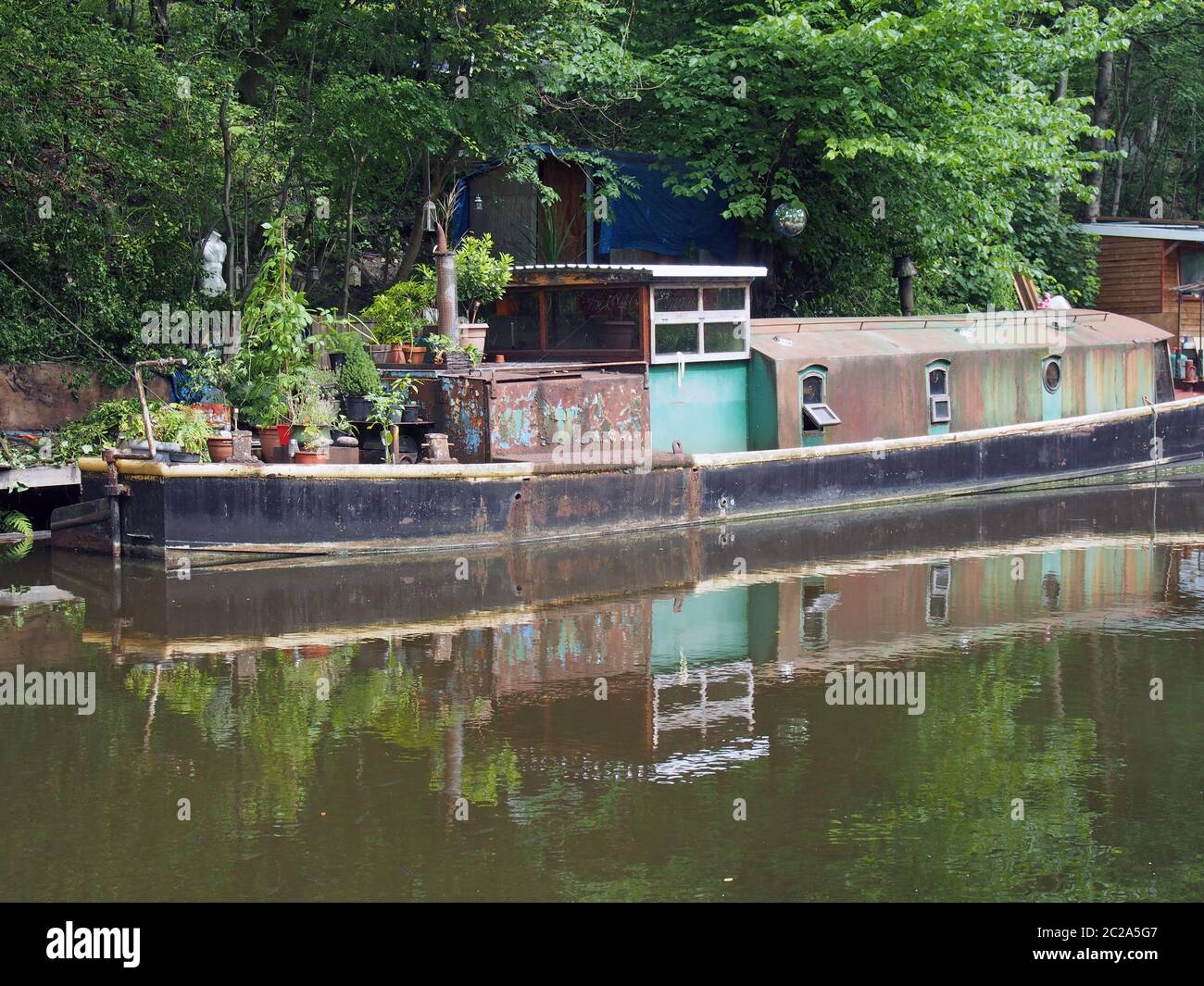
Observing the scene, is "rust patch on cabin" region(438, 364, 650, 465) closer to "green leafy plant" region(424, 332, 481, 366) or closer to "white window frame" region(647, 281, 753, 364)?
"green leafy plant" region(424, 332, 481, 366)

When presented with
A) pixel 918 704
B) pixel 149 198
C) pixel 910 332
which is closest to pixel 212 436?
pixel 149 198

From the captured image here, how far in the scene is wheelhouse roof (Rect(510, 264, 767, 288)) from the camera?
15.3 meters

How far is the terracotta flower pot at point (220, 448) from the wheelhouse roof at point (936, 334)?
639cm

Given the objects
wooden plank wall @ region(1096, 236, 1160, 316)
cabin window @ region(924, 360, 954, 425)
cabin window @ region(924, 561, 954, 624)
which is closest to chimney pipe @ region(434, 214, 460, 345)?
cabin window @ region(924, 561, 954, 624)

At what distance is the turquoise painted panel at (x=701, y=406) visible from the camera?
15836 mm

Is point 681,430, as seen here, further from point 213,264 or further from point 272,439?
point 213,264

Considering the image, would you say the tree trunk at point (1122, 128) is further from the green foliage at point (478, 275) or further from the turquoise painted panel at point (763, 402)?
the green foliage at point (478, 275)

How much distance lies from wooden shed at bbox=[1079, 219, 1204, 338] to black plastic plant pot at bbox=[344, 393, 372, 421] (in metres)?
16.2

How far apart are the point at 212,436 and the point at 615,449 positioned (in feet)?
13.8

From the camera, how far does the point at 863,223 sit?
72.8 ft

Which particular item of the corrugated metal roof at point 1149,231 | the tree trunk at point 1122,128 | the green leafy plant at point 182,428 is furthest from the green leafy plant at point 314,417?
the tree trunk at point 1122,128

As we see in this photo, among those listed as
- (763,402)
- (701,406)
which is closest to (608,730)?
(701,406)

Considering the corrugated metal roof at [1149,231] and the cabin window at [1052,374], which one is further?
the corrugated metal roof at [1149,231]

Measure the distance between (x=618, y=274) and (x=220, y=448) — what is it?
4.82 m
